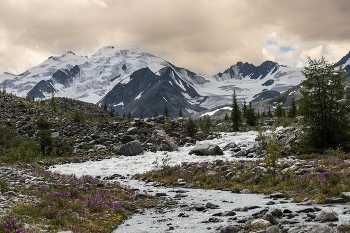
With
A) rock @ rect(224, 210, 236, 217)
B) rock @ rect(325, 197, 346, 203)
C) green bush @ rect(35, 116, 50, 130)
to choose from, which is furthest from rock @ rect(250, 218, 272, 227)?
green bush @ rect(35, 116, 50, 130)

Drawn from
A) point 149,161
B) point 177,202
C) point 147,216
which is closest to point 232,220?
point 147,216

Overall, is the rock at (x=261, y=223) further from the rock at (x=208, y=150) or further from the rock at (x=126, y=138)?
the rock at (x=126, y=138)

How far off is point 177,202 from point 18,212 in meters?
8.85

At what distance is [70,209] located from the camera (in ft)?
47.7

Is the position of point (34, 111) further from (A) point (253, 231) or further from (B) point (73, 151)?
(A) point (253, 231)

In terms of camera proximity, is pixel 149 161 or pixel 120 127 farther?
pixel 120 127

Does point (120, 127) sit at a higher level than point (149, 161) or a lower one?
higher

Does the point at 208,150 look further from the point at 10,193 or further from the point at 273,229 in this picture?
the point at 273,229

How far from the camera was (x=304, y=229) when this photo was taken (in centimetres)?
1098

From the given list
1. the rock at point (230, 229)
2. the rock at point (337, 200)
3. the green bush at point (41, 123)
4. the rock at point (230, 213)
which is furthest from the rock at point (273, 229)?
the green bush at point (41, 123)

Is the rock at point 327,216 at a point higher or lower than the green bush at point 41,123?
lower

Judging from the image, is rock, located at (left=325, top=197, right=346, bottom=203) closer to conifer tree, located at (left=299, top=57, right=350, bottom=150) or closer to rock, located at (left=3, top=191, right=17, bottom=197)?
rock, located at (left=3, top=191, right=17, bottom=197)

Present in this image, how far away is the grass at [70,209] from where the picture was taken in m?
12.1

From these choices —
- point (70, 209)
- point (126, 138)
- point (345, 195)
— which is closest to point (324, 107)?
point (345, 195)
